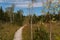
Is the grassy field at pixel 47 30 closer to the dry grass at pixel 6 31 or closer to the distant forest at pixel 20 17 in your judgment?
the distant forest at pixel 20 17

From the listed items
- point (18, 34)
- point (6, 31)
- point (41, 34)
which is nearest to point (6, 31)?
point (6, 31)

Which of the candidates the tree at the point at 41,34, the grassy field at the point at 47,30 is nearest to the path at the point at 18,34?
the grassy field at the point at 47,30

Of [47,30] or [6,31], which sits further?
[47,30]

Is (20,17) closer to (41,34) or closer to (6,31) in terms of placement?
(6,31)

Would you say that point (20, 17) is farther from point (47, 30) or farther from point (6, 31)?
point (47, 30)

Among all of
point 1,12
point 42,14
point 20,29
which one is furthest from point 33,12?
point 1,12

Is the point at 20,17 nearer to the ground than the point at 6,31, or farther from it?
farther from it

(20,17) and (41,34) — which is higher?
(20,17)

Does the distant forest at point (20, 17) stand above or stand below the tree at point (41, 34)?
above

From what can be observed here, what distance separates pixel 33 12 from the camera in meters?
2.46

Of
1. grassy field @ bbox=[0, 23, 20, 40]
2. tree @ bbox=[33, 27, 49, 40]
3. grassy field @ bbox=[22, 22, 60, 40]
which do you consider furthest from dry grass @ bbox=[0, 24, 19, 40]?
tree @ bbox=[33, 27, 49, 40]

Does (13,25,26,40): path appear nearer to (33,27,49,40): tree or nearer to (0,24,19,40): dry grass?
(0,24,19,40): dry grass

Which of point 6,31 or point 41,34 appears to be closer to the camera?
point 6,31

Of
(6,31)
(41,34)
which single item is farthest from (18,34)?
(41,34)
